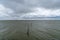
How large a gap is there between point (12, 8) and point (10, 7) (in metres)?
0.34

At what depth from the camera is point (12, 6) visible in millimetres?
12539

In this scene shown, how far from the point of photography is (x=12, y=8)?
1239cm

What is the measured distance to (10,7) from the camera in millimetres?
12555

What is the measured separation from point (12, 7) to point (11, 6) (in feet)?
1.18

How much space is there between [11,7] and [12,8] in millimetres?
537

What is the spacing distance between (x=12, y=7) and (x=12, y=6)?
0.15 meters

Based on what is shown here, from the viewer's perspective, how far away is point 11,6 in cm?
1275

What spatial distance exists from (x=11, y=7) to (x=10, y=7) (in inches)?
12.3

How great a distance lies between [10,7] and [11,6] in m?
0.26

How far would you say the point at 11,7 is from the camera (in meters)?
12.9

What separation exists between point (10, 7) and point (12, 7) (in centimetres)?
27
